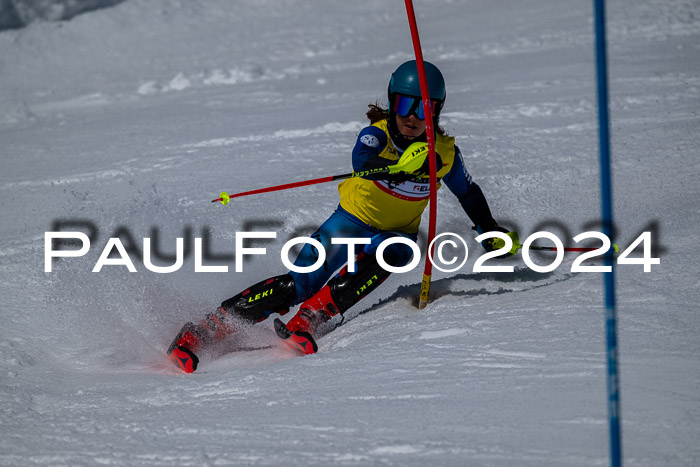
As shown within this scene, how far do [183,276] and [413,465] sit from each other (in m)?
2.48

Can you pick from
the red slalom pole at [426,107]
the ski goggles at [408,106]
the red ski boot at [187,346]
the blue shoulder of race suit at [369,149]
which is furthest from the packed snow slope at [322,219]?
the ski goggles at [408,106]

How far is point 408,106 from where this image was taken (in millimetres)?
3414

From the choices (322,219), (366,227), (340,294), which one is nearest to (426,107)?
(366,227)

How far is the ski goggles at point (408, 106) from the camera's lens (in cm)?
339

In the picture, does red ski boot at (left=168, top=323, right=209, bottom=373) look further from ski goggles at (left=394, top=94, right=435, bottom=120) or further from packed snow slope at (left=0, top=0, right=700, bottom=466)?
ski goggles at (left=394, top=94, right=435, bottom=120)

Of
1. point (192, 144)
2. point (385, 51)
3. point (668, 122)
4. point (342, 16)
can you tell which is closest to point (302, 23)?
point (342, 16)

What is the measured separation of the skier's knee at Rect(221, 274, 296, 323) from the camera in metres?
3.57

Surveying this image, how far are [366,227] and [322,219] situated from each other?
122cm

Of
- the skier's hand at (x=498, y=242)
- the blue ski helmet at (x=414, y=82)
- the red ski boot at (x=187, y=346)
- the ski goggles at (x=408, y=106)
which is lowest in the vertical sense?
the red ski boot at (x=187, y=346)

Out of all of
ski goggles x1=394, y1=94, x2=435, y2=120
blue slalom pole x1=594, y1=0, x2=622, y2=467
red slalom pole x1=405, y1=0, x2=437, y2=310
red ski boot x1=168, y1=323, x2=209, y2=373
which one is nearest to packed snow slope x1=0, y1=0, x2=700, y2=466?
red ski boot x1=168, y1=323, x2=209, y2=373

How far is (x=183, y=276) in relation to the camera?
14.3 feet

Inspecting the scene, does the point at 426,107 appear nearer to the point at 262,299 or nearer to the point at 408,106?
the point at 408,106

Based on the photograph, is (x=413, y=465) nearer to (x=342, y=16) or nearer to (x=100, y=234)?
(x=100, y=234)

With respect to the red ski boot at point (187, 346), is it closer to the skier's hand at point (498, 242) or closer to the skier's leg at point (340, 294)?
the skier's leg at point (340, 294)
